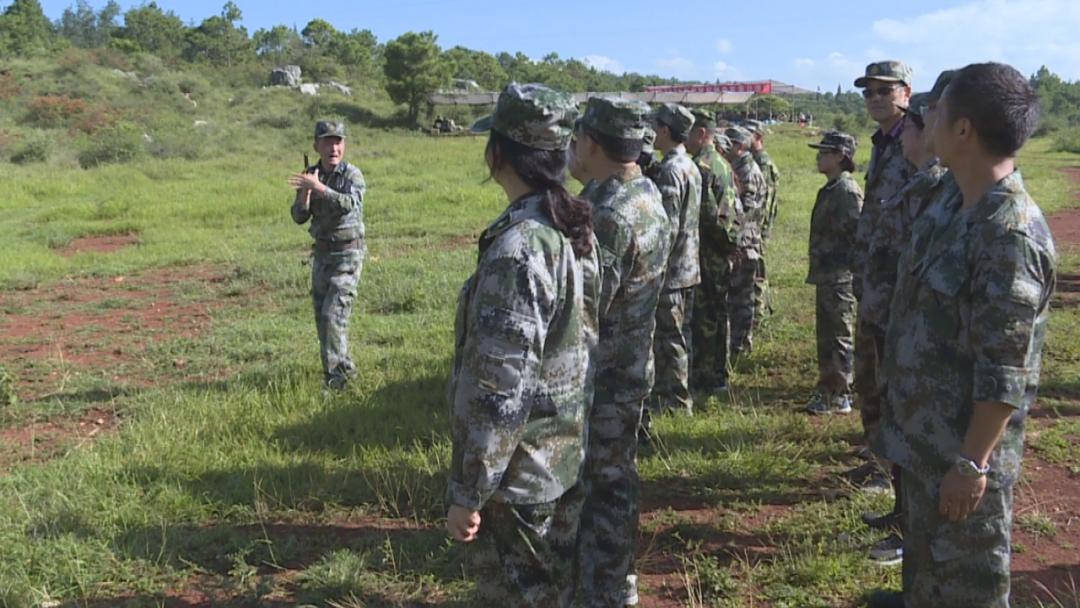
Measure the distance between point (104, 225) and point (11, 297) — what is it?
15.5ft

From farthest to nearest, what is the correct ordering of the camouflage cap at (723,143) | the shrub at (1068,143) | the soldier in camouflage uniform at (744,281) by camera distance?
the shrub at (1068,143)
the camouflage cap at (723,143)
the soldier in camouflage uniform at (744,281)

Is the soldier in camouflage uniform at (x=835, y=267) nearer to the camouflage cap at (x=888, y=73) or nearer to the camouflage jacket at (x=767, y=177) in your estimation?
the camouflage cap at (x=888, y=73)

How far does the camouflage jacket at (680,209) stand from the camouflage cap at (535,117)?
255cm

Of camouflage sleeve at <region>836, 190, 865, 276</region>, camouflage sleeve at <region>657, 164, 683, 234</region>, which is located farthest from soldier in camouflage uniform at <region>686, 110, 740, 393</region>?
camouflage sleeve at <region>657, 164, 683, 234</region>

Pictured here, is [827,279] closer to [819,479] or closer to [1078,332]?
[819,479]

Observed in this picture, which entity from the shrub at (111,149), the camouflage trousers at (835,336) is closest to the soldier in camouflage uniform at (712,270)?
the camouflage trousers at (835,336)

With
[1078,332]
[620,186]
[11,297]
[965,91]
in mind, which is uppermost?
[965,91]

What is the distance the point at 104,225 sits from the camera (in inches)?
548

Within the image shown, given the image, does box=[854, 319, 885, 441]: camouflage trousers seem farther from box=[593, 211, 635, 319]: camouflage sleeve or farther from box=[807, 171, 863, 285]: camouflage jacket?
box=[593, 211, 635, 319]: camouflage sleeve

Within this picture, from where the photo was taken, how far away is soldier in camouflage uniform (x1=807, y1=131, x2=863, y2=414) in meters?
5.18

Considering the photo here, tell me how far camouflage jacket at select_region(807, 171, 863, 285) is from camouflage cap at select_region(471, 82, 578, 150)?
3.41 metres

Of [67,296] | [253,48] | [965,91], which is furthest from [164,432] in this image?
[253,48]

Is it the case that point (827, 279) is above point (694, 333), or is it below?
above

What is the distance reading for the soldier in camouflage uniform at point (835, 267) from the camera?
5.18 meters
